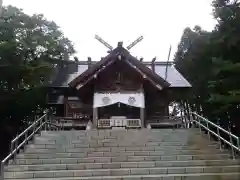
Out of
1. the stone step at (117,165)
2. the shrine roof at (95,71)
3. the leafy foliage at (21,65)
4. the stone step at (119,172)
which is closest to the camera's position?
the stone step at (119,172)

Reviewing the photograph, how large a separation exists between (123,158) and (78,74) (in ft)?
39.7

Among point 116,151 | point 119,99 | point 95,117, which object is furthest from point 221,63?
point 116,151

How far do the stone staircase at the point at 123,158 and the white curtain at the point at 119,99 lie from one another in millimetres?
4216

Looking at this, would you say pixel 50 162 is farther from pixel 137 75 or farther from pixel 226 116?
pixel 226 116

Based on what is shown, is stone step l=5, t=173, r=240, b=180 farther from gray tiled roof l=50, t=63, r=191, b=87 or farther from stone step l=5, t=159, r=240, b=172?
gray tiled roof l=50, t=63, r=191, b=87

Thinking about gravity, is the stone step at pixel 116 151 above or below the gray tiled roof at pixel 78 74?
below

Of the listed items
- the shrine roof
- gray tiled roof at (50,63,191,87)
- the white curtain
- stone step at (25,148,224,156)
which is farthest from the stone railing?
stone step at (25,148,224,156)

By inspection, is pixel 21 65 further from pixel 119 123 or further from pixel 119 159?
pixel 119 159

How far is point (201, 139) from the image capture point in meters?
11.5

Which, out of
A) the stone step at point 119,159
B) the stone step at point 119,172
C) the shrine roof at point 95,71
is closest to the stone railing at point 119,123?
the shrine roof at point 95,71

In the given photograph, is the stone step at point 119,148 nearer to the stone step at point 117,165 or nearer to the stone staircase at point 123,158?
the stone staircase at point 123,158

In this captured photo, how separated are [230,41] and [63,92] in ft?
31.0

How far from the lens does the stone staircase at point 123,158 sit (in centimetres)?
829

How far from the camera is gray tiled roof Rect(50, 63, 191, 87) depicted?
18955 millimetres
